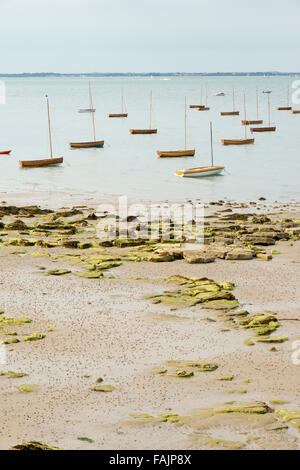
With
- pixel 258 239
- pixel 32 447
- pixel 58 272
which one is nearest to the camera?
pixel 32 447

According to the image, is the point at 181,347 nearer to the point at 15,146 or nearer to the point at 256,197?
the point at 256,197

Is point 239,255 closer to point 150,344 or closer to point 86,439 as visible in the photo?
point 150,344

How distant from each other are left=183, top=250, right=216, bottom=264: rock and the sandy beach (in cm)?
7

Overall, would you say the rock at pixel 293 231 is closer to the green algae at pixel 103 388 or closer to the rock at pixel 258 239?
the rock at pixel 258 239

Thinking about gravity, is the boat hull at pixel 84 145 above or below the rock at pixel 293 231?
above

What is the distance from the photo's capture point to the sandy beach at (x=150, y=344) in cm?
1159

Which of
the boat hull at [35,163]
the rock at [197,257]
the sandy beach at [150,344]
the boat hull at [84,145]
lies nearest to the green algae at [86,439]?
the sandy beach at [150,344]

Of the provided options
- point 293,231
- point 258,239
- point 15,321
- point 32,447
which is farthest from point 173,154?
point 32,447

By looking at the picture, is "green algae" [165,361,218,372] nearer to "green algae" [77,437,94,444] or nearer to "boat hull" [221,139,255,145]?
"green algae" [77,437,94,444]

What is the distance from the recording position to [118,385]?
522 inches

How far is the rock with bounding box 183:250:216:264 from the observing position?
73.5 ft

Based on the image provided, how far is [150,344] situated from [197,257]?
24.4 feet

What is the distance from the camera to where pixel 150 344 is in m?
15.4

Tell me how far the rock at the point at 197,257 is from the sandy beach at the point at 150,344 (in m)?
0.07
